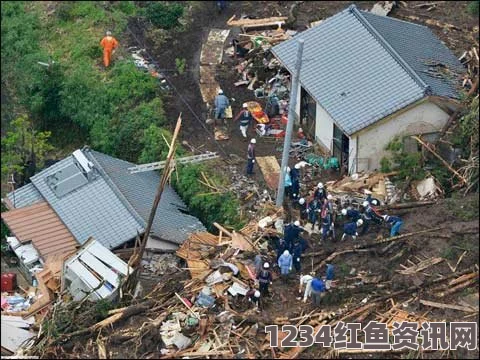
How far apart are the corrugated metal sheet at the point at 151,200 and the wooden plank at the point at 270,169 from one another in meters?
2.48

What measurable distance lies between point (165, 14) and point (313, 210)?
14.5 metres

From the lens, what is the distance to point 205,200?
30094 millimetres

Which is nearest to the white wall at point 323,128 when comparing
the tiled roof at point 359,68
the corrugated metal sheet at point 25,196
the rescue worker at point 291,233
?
the tiled roof at point 359,68

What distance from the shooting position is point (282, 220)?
89.1 feet

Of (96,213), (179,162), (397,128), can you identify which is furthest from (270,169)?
(96,213)

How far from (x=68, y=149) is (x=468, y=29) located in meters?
15.2

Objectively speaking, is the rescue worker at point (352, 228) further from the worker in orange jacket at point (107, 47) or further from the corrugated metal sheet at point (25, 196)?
the worker in orange jacket at point (107, 47)

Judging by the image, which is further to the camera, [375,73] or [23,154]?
[23,154]

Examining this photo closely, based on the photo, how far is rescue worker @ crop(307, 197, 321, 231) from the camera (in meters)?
26.6

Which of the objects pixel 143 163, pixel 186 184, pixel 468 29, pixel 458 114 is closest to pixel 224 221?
pixel 186 184

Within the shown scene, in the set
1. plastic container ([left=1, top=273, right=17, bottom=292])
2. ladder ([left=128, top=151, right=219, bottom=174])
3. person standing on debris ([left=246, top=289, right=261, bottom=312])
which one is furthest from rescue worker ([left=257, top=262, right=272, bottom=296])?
plastic container ([left=1, top=273, right=17, bottom=292])

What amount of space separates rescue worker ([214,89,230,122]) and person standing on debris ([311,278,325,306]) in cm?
958

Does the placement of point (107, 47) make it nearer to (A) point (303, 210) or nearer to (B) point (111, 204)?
(B) point (111, 204)

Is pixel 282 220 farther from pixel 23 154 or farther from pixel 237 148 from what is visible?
pixel 23 154
